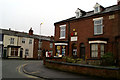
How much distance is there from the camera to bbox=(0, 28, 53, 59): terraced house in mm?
32469

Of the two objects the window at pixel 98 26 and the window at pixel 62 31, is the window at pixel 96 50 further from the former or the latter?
the window at pixel 62 31

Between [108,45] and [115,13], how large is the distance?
3.97 metres

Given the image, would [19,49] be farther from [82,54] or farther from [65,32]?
[82,54]

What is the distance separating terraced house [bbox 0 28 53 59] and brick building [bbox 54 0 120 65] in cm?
1676

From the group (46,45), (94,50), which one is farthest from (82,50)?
(46,45)

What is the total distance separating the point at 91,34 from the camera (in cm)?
1712

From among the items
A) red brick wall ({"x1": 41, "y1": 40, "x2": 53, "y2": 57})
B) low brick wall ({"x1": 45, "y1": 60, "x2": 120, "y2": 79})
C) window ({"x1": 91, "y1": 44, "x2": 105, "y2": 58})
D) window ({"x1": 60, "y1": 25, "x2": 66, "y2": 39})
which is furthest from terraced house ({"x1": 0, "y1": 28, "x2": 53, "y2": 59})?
low brick wall ({"x1": 45, "y1": 60, "x2": 120, "y2": 79})

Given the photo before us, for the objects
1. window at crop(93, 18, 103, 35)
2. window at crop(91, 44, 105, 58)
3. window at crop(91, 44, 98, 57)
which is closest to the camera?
window at crop(91, 44, 105, 58)

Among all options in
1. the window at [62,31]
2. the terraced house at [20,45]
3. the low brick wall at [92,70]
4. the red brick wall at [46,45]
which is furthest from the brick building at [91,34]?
the red brick wall at [46,45]

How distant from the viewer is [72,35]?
19.3 m

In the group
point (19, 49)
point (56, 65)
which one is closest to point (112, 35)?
point (56, 65)

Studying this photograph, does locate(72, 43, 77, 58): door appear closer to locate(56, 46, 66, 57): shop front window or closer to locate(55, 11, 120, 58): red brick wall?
locate(55, 11, 120, 58): red brick wall

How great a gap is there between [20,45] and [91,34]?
23779 mm

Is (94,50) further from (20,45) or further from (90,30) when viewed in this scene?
(20,45)
